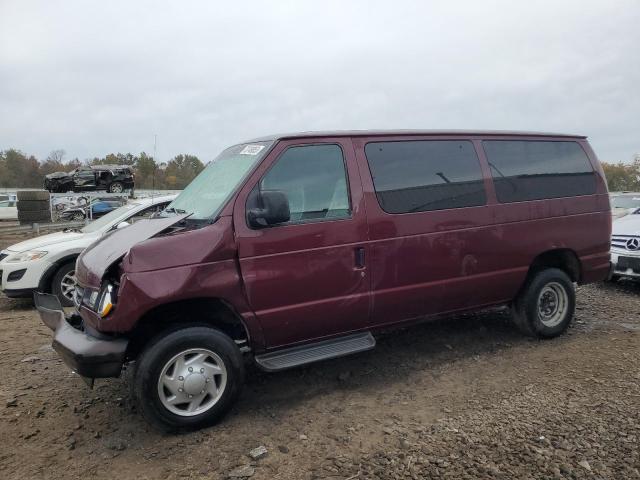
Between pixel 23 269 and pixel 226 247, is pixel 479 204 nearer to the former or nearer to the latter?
pixel 226 247

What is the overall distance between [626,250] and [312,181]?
18.6 ft

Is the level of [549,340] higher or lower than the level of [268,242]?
lower

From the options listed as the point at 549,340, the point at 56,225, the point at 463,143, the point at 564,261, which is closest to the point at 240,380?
the point at 463,143

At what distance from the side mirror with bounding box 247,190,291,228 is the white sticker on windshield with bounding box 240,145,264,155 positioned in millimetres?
459

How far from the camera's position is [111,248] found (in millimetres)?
3631

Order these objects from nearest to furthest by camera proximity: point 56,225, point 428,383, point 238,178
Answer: point 238,178 < point 428,383 < point 56,225

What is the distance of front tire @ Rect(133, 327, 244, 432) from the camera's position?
3.21 meters

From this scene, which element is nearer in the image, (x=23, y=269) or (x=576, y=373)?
(x=576, y=373)

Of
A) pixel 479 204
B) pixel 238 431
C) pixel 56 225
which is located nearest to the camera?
pixel 238 431

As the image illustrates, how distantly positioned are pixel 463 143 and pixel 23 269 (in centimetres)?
573

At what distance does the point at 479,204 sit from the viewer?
4.45 metres

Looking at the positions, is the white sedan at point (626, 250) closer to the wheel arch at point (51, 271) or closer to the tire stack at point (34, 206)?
the wheel arch at point (51, 271)

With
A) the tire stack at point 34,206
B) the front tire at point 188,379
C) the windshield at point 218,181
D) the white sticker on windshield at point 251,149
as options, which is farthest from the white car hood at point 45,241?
the tire stack at point 34,206

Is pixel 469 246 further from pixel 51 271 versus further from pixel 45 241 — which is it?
pixel 45 241
